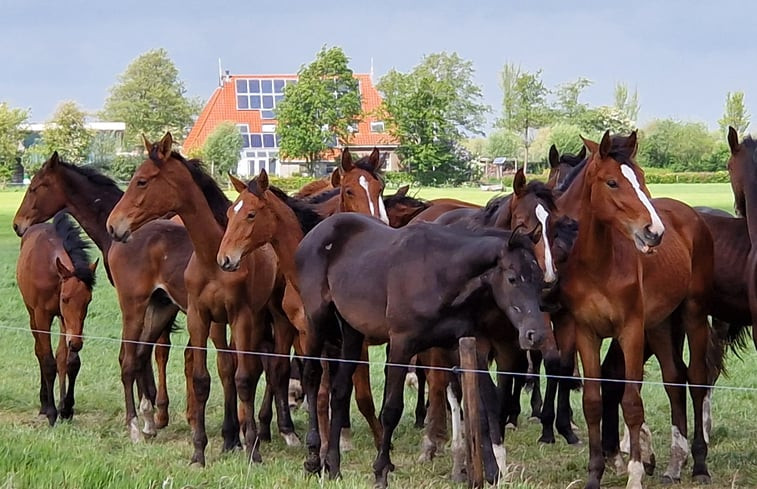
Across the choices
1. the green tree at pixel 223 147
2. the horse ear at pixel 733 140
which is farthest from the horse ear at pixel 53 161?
the green tree at pixel 223 147

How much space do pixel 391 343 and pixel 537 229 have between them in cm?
116

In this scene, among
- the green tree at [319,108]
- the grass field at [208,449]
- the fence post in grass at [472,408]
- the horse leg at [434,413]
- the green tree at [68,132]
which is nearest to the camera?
the grass field at [208,449]

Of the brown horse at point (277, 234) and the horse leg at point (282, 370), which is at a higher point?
the brown horse at point (277, 234)

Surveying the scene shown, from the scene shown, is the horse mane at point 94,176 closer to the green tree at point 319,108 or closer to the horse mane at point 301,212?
the horse mane at point 301,212

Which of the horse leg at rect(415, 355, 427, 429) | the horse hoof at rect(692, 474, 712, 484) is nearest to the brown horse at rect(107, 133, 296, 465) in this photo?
the horse leg at rect(415, 355, 427, 429)

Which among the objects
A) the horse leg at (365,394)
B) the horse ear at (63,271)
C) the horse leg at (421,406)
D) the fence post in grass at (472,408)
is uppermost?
the horse ear at (63,271)

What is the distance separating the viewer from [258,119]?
66938 millimetres

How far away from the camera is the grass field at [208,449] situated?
5.17m

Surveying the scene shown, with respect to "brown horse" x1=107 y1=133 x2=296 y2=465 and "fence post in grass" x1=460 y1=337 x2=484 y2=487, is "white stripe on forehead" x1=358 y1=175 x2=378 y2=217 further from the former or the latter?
"fence post in grass" x1=460 y1=337 x2=484 y2=487

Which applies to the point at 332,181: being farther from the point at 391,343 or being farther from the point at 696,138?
the point at 696,138

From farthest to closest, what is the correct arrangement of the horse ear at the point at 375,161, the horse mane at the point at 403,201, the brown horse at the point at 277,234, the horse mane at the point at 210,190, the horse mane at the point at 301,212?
the horse mane at the point at 403,201
the horse ear at the point at 375,161
the horse mane at the point at 210,190
the horse mane at the point at 301,212
the brown horse at the point at 277,234

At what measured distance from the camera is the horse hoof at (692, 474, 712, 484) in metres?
6.64

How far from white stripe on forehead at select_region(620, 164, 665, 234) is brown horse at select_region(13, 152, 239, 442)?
3.41 meters

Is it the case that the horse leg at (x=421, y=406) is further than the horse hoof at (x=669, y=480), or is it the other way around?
the horse leg at (x=421, y=406)
